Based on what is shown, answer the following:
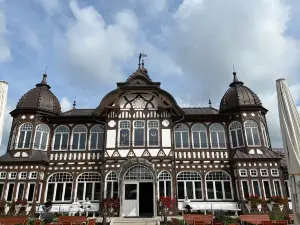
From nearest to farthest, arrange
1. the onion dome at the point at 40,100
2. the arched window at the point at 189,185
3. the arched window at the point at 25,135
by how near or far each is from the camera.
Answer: the arched window at the point at 189,185 < the arched window at the point at 25,135 < the onion dome at the point at 40,100

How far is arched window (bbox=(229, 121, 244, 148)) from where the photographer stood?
20375 mm

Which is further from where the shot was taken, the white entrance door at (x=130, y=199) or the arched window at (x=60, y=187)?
the arched window at (x=60, y=187)

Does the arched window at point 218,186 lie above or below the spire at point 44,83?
below

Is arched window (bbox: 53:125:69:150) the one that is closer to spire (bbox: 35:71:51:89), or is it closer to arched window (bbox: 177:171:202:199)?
spire (bbox: 35:71:51:89)

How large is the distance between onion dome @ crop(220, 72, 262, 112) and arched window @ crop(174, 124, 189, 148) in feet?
13.2

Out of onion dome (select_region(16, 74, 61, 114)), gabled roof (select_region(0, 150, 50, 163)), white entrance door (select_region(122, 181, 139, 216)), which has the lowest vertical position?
white entrance door (select_region(122, 181, 139, 216))

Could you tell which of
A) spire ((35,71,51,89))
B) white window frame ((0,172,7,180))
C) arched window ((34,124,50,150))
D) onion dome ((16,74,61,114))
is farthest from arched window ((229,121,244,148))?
white window frame ((0,172,7,180))

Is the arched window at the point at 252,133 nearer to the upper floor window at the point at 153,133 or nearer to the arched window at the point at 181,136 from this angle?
the arched window at the point at 181,136

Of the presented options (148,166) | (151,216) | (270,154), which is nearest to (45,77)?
(148,166)

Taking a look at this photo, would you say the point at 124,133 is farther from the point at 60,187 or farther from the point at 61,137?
the point at 60,187

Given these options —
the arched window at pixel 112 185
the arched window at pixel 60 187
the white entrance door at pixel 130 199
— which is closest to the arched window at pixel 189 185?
the white entrance door at pixel 130 199

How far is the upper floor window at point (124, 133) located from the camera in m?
19.6

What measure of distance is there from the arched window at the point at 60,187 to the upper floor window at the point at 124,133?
499 centimetres

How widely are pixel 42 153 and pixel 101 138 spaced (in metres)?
4.80
